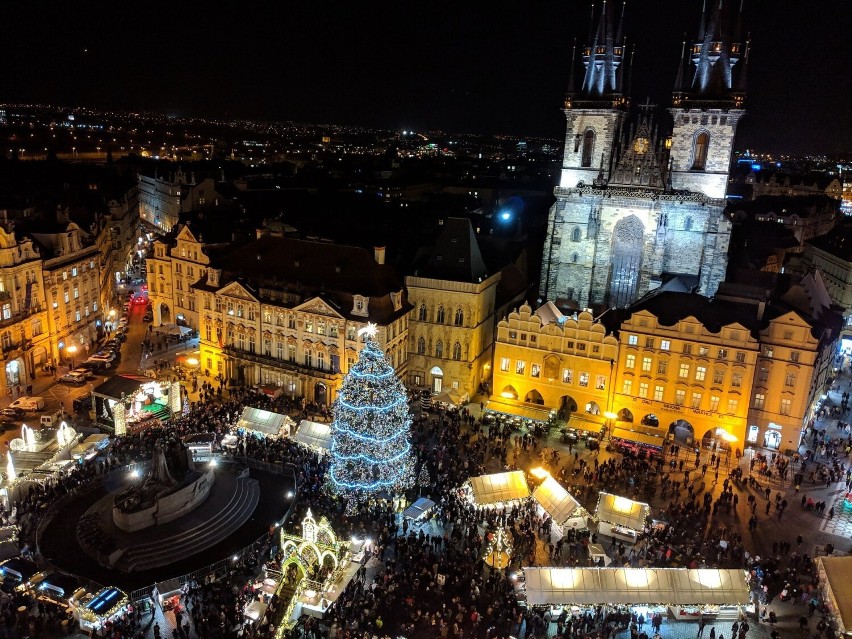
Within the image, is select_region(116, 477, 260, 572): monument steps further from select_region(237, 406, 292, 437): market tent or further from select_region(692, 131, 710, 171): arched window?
select_region(692, 131, 710, 171): arched window

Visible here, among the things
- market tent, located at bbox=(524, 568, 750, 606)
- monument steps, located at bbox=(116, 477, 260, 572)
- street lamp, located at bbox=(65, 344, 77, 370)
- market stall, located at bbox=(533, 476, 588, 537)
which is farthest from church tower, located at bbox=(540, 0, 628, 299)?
street lamp, located at bbox=(65, 344, 77, 370)

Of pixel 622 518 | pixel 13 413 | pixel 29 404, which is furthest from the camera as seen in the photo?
pixel 29 404

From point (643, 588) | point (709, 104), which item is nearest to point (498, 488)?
point (643, 588)

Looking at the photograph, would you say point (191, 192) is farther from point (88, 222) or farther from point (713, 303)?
point (713, 303)

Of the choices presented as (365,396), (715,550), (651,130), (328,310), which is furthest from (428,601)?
(651,130)

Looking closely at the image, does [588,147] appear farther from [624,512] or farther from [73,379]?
[73,379]

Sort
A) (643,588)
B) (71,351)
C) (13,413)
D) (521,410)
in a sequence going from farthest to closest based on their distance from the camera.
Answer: (71,351) < (521,410) < (13,413) < (643,588)
